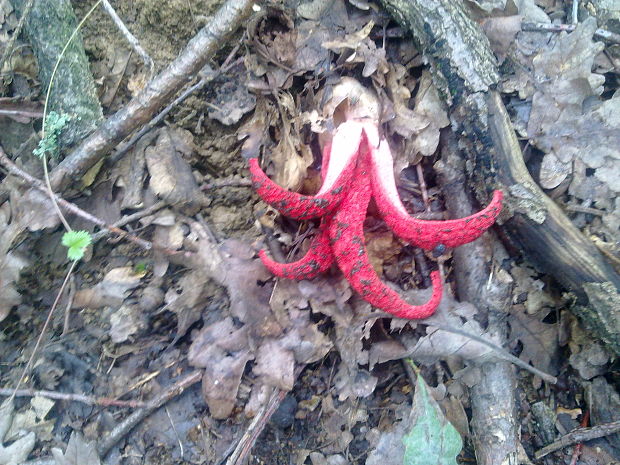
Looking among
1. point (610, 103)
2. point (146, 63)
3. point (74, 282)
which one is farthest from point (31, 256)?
point (610, 103)

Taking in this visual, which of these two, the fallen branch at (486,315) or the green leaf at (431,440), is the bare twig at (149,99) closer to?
the fallen branch at (486,315)

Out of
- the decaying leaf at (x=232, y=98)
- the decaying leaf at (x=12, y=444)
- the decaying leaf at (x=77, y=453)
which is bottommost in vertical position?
the decaying leaf at (x=77, y=453)

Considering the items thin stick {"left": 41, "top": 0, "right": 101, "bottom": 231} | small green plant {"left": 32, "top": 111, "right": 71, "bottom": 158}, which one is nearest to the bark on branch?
thin stick {"left": 41, "top": 0, "right": 101, "bottom": 231}

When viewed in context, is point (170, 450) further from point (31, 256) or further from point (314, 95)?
point (314, 95)

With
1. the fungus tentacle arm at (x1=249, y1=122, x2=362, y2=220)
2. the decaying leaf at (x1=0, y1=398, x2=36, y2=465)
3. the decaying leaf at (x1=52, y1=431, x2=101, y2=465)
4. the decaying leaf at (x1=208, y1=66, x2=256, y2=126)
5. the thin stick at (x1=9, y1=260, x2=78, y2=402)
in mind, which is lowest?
the decaying leaf at (x1=52, y1=431, x2=101, y2=465)

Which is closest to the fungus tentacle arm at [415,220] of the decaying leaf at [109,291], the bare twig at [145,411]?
the bare twig at [145,411]

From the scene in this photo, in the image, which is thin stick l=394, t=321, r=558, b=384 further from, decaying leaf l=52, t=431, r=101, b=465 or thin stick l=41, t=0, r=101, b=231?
thin stick l=41, t=0, r=101, b=231
